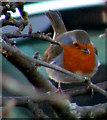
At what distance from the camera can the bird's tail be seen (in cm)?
387

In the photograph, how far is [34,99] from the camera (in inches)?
69.6

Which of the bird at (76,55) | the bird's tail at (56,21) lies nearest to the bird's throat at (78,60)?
the bird at (76,55)

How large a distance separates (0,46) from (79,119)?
2.50ft

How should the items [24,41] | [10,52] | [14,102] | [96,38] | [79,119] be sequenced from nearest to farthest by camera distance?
1. [10,52]
2. [14,102]
3. [79,119]
4. [24,41]
5. [96,38]

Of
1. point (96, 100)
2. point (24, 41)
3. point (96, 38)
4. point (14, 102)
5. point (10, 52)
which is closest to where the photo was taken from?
point (10, 52)

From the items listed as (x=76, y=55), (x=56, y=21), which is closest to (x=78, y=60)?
(x=76, y=55)

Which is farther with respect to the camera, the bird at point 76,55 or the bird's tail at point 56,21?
the bird's tail at point 56,21

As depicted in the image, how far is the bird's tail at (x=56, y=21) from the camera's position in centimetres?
387

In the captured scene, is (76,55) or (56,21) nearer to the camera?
(76,55)

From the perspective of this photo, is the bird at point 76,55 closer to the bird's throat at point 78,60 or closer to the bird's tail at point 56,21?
the bird's throat at point 78,60

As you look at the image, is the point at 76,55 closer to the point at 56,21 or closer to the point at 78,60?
the point at 78,60

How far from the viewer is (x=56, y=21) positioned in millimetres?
4023

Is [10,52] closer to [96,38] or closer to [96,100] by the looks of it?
[96,100]

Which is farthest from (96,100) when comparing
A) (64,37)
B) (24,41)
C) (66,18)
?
(66,18)
